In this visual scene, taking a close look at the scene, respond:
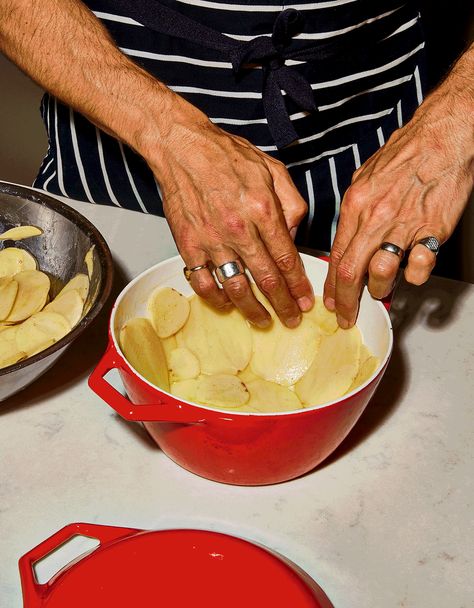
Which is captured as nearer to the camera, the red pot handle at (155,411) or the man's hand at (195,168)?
the red pot handle at (155,411)

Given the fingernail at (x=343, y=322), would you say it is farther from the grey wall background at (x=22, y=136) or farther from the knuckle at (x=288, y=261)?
the grey wall background at (x=22, y=136)

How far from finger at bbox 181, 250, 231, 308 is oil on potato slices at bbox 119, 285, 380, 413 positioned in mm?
35

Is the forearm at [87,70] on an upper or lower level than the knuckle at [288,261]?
upper

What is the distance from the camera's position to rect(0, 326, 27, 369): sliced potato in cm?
86

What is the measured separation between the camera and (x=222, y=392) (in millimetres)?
810

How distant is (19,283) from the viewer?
97cm

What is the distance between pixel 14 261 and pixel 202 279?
0.93ft

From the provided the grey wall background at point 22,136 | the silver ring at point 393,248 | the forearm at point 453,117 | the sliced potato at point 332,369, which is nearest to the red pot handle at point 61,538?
the sliced potato at point 332,369

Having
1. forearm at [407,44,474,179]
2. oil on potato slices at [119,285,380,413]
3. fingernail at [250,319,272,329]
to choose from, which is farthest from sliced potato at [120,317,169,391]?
forearm at [407,44,474,179]

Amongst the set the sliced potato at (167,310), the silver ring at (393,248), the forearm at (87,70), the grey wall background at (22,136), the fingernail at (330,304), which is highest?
the forearm at (87,70)

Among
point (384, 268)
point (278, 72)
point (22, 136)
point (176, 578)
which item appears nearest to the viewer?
point (176, 578)

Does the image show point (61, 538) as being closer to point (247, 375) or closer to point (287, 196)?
point (247, 375)

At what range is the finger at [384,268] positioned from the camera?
0.80 meters

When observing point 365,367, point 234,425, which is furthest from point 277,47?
point 234,425
